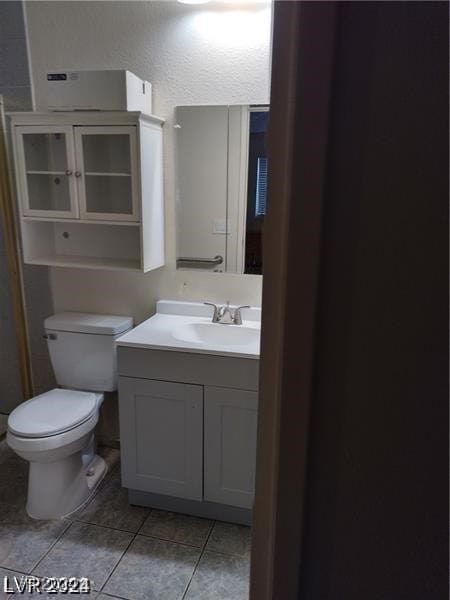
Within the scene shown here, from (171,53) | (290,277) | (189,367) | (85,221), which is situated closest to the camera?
(290,277)

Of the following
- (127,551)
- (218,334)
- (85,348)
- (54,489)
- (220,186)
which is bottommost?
(127,551)

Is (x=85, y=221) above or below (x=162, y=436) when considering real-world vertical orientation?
above

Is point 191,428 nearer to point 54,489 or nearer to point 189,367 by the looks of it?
point 189,367

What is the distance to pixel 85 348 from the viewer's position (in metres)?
2.13

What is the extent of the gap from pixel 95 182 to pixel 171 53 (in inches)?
25.8

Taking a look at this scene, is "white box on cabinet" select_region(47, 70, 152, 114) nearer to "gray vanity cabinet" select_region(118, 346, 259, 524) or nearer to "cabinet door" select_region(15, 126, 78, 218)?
"cabinet door" select_region(15, 126, 78, 218)

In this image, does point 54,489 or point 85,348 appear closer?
point 54,489

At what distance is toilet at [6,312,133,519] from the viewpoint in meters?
1.84

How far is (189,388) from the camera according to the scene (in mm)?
1764

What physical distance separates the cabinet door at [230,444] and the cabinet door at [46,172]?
1086 mm

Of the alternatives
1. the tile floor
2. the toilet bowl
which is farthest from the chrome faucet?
the tile floor

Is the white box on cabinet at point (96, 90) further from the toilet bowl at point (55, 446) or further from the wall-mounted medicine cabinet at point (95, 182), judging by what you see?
the toilet bowl at point (55, 446)

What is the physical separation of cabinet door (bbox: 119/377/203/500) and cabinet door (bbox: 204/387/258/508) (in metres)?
0.04

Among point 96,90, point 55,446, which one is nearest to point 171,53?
point 96,90
